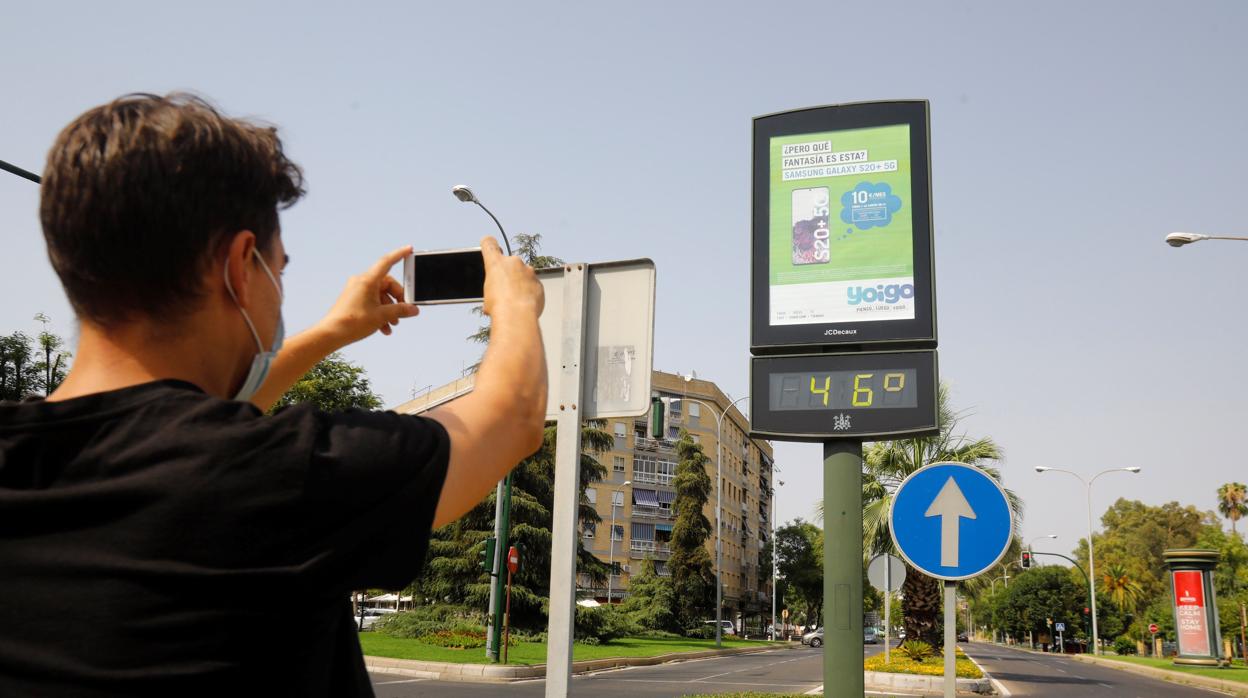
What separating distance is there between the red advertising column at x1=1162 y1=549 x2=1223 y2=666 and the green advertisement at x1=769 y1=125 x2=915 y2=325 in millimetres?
38017

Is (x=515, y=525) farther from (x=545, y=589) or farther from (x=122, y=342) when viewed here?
(x=122, y=342)

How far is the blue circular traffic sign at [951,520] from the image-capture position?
6.57 metres

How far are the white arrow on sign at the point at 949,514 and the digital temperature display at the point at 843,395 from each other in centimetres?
147

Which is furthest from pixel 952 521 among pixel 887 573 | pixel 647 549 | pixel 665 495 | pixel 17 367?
pixel 665 495

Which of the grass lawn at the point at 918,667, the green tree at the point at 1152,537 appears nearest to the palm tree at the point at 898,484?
the grass lawn at the point at 918,667

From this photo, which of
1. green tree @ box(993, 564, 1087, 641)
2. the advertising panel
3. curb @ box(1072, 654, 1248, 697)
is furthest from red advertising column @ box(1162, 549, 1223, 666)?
green tree @ box(993, 564, 1087, 641)

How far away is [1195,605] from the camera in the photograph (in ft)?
131

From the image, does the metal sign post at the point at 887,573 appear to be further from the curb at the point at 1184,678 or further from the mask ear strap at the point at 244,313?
the mask ear strap at the point at 244,313

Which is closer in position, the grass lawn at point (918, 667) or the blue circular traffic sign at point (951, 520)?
the blue circular traffic sign at point (951, 520)

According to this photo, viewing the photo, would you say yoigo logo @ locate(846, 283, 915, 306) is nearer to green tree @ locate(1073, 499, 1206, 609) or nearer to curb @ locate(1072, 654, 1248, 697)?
curb @ locate(1072, 654, 1248, 697)

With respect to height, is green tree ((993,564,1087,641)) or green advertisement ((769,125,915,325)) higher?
green advertisement ((769,125,915,325))

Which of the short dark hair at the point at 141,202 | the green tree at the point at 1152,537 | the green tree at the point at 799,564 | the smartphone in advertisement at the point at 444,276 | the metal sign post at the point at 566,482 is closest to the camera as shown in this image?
the short dark hair at the point at 141,202

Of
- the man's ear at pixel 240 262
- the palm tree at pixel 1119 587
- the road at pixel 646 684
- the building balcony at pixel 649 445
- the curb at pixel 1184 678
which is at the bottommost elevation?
the curb at pixel 1184 678

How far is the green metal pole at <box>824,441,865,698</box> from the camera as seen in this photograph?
8.71 m
